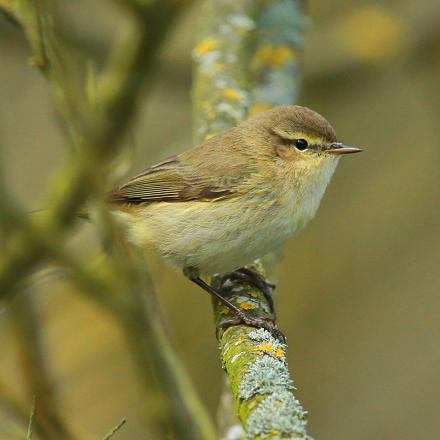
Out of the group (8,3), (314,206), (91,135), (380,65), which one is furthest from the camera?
(380,65)

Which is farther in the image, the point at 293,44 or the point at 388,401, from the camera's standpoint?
the point at 388,401

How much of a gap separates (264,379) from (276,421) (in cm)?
39

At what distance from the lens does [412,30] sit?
6137mm

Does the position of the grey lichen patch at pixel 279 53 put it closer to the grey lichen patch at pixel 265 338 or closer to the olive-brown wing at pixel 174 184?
the olive-brown wing at pixel 174 184

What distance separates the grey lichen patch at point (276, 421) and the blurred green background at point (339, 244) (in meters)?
3.12

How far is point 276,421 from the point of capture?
7.56ft

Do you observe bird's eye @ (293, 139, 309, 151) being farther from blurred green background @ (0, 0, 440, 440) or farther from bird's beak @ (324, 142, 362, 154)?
blurred green background @ (0, 0, 440, 440)

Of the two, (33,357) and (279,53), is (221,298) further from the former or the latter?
(279,53)

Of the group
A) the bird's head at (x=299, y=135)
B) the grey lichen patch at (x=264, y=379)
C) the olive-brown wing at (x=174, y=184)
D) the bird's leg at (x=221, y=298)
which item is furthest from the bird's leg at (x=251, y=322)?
the bird's head at (x=299, y=135)

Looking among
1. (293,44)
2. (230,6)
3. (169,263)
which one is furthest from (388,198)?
(169,263)

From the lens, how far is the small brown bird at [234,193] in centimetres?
404

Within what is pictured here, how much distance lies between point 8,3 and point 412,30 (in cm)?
340

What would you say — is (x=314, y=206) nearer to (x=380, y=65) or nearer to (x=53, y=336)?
(x=380, y=65)

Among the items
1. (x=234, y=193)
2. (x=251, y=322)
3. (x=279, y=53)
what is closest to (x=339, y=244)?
(x=279, y=53)
